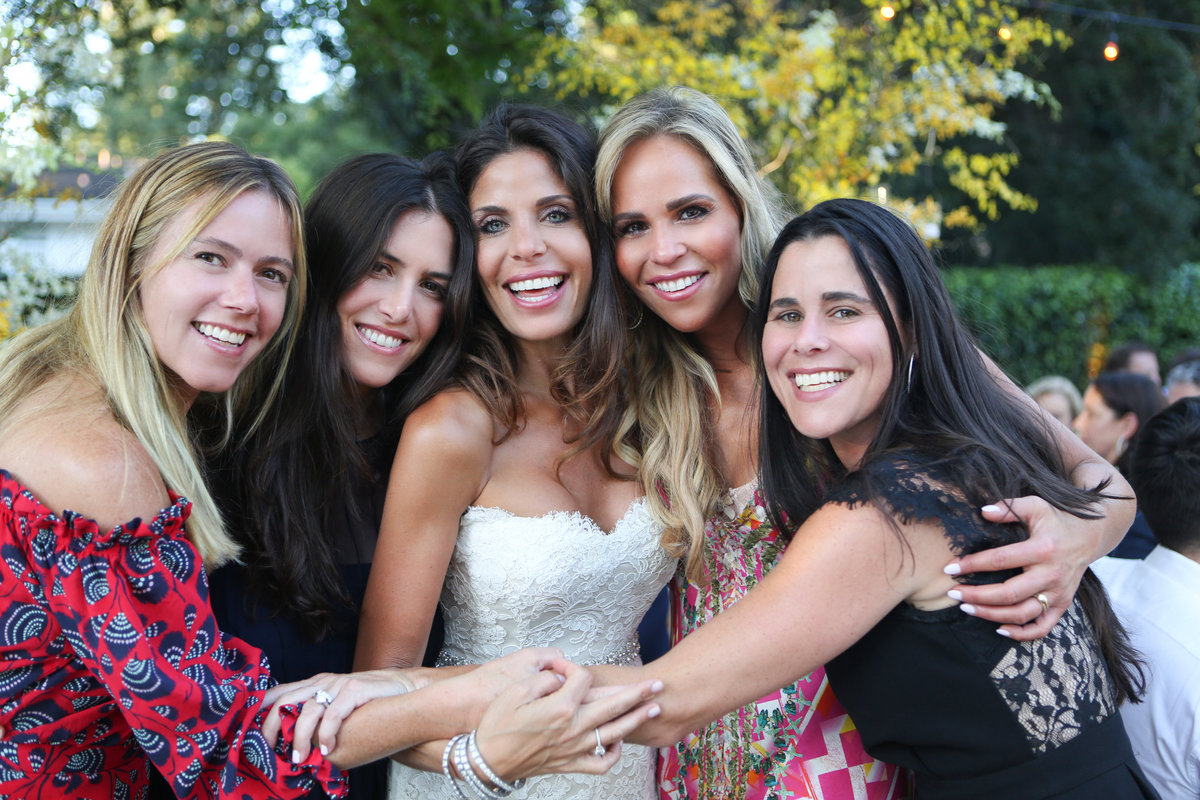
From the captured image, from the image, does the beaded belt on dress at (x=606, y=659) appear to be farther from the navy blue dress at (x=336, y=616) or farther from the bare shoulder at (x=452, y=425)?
the bare shoulder at (x=452, y=425)

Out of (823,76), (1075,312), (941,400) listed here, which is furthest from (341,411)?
(1075,312)

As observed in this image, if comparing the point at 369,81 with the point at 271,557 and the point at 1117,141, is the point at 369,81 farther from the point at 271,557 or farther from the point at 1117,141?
the point at 1117,141

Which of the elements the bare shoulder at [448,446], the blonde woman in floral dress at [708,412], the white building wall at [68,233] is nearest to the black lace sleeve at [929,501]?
the blonde woman in floral dress at [708,412]

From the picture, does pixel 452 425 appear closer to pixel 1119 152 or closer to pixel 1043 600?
pixel 1043 600

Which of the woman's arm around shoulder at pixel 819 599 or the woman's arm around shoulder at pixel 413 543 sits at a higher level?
the woman's arm around shoulder at pixel 819 599

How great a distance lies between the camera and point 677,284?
3.07 meters

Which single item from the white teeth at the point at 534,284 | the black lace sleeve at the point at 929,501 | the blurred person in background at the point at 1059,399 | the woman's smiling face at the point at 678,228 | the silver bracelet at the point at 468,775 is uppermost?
the woman's smiling face at the point at 678,228

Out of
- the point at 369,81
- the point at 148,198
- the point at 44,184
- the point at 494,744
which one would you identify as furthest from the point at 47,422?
the point at 369,81

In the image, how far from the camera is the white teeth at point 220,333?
2.36 metres

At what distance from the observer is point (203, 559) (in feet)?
7.55

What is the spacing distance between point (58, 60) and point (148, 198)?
104 inches

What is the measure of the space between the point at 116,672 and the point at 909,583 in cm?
169

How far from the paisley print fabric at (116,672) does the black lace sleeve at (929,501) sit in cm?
143

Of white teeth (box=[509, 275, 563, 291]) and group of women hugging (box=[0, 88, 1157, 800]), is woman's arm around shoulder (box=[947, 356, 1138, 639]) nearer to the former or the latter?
group of women hugging (box=[0, 88, 1157, 800])
